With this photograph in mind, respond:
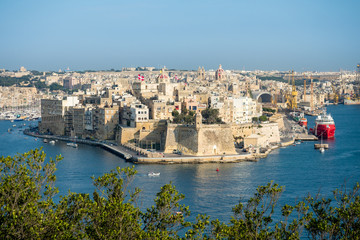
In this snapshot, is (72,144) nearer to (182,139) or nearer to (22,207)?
(182,139)

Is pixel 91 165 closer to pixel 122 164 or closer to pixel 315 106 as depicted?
pixel 122 164

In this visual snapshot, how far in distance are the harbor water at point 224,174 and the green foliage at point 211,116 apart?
3.32 m

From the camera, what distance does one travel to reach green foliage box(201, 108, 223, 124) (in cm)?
2910

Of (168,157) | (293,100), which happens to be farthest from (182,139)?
(293,100)

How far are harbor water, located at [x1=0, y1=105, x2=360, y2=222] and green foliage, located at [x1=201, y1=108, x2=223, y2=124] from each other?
3324mm

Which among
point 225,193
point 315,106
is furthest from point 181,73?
point 225,193

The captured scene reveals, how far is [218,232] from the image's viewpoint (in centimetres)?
969

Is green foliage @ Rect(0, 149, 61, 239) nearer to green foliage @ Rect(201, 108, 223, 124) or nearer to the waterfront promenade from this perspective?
the waterfront promenade

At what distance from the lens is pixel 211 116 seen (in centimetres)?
2962

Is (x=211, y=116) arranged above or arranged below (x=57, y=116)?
above

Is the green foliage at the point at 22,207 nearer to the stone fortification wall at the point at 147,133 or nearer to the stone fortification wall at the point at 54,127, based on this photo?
the stone fortification wall at the point at 147,133

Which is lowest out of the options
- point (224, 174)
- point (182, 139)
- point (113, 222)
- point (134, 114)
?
point (224, 174)

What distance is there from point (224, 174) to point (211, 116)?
770 cm

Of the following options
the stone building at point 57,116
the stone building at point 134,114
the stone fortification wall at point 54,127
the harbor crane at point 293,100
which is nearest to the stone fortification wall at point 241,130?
the stone building at point 134,114
